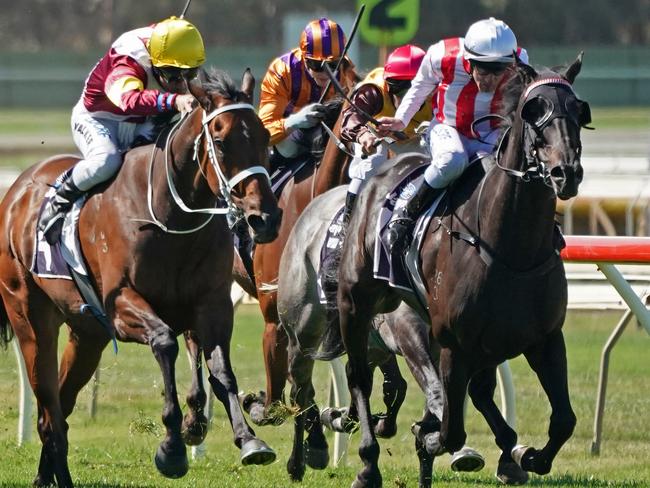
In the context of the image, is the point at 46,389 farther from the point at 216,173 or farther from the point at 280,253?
the point at 216,173

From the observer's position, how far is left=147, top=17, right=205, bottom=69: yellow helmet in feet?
22.1

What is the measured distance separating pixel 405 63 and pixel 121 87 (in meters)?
1.54

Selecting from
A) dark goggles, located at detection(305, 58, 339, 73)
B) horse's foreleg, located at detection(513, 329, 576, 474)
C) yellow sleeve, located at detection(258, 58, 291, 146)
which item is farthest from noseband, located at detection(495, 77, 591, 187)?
yellow sleeve, located at detection(258, 58, 291, 146)

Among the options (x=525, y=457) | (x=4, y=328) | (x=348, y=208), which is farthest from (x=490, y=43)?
(x=4, y=328)

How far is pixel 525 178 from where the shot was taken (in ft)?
18.6

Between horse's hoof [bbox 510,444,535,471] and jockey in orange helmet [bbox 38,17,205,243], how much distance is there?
6.63ft

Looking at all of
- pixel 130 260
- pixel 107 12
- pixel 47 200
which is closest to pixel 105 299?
pixel 130 260

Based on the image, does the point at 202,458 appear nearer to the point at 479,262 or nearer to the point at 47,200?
the point at 47,200

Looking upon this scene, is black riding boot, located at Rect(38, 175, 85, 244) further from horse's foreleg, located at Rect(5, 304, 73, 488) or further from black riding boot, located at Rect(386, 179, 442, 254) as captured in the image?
black riding boot, located at Rect(386, 179, 442, 254)

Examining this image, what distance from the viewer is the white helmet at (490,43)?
6.12 m

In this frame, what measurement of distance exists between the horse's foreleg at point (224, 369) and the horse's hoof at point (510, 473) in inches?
39.1

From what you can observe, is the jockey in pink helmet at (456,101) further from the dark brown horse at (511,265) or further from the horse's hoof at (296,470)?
the horse's hoof at (296,470)

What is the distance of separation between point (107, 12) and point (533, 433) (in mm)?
42923

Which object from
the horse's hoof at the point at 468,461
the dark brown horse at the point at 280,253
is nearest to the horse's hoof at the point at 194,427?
the horse's hoof at the point at 468,461
